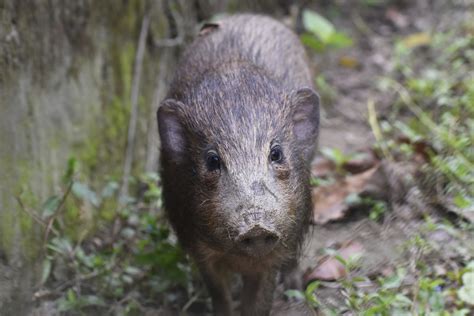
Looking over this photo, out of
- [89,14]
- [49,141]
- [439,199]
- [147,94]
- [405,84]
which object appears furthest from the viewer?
[405,84]

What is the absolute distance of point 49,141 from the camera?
5.79 m

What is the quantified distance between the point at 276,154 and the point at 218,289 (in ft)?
3.69

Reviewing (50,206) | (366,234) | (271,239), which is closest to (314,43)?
(366,234)

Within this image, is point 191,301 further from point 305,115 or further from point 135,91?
point 135,91

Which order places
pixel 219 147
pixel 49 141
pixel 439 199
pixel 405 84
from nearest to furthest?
pixel 219 147
pixel 439 199
pixel 49 141
pixel 405 84

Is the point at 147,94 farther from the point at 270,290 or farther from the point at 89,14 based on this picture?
the point at 270,290

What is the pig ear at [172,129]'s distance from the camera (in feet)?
15.8

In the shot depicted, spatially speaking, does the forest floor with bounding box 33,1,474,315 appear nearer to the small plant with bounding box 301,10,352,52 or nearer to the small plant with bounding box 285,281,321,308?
the small plant with bounding box 285,281,321,308

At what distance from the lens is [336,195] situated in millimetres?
6277

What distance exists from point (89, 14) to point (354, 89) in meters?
3.49

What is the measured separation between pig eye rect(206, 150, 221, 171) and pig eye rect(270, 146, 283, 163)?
0.30 metres

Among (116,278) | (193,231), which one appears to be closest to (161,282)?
(116,278)

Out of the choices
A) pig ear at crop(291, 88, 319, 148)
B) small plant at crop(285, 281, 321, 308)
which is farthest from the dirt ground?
pig ear at crop(291, 88, 319, 148)

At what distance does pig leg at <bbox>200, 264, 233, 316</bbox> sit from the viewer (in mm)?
5039
